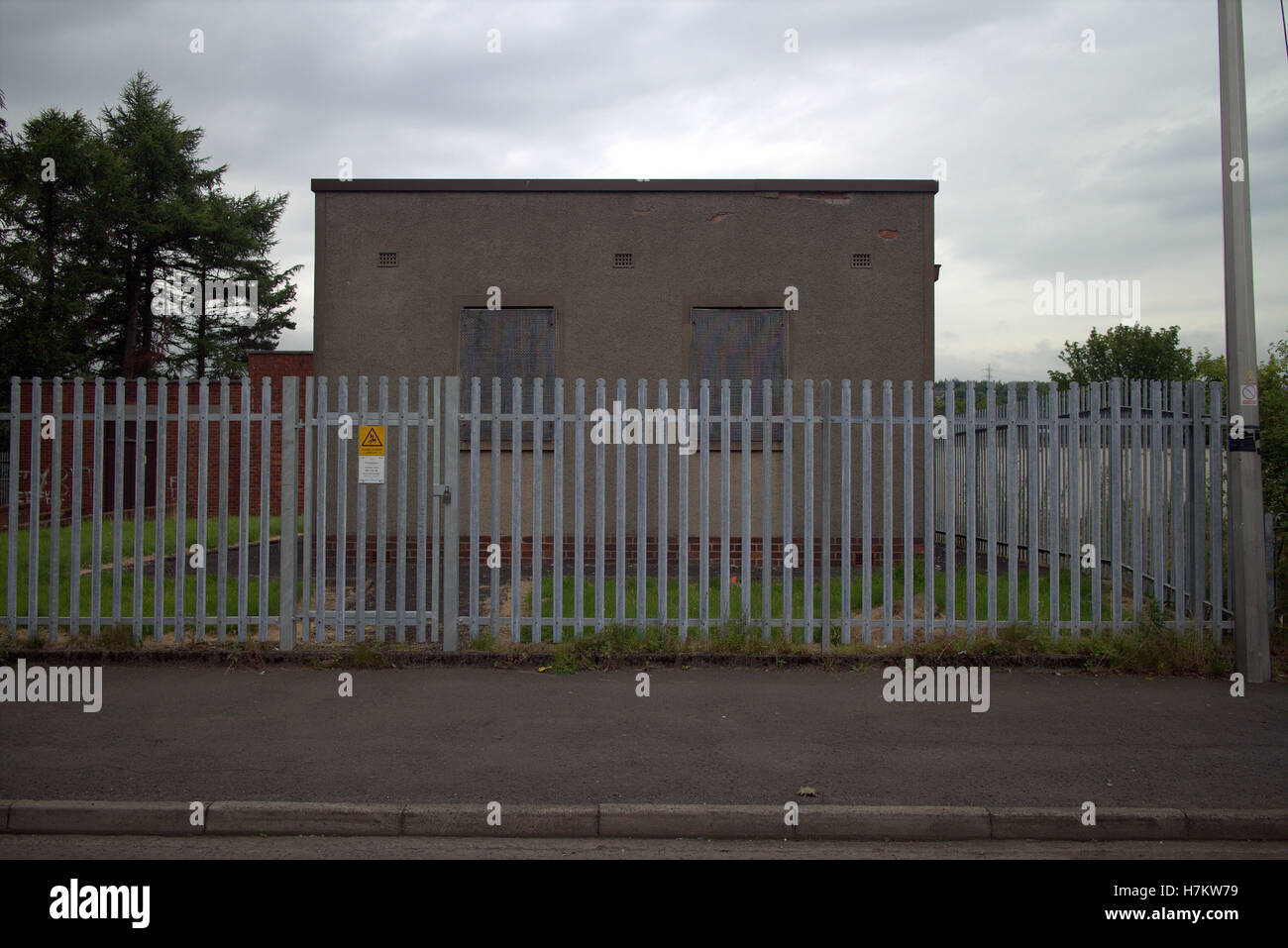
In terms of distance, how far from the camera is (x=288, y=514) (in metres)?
8.20

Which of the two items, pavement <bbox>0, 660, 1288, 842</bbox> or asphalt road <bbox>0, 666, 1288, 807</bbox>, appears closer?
pavement <bbox>0, 660, 1288, 842</bbox>

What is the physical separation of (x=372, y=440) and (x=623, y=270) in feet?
20.2

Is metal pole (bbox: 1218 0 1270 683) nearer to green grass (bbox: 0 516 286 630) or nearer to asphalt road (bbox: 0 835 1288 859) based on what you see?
asphalt road (bbox: 0 835 1288 859)

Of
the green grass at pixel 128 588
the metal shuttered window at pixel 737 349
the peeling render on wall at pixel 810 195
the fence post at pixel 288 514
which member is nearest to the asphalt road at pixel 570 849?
the fence post at pixel 288 514

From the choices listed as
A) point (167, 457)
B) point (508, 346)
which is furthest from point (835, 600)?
point (167, 457)

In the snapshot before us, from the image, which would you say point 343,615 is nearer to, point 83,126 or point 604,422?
point 604,422

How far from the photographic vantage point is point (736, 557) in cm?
1459

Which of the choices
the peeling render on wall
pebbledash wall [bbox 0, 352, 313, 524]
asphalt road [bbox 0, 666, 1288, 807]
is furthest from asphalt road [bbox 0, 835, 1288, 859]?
pebbledash wall [bbox 0, 352, 313, 524]

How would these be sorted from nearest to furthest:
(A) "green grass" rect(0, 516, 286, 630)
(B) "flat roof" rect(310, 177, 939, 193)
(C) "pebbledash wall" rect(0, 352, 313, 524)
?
(A) "green grass" rect(0, 516, 286, 630) → (B) "flat roof" rect(310, 177, 939, 193) → (C) "pebbledash wall" rect(0, 352, 313, 524)

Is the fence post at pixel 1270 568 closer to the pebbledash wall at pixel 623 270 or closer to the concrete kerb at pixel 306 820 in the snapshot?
the pebbledash wall at pixel 623 270

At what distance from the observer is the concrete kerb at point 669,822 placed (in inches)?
188

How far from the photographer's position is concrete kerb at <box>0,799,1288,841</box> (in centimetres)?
477

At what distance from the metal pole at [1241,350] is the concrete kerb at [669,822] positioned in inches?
129

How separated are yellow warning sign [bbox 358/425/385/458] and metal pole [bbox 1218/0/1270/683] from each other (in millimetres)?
7168
